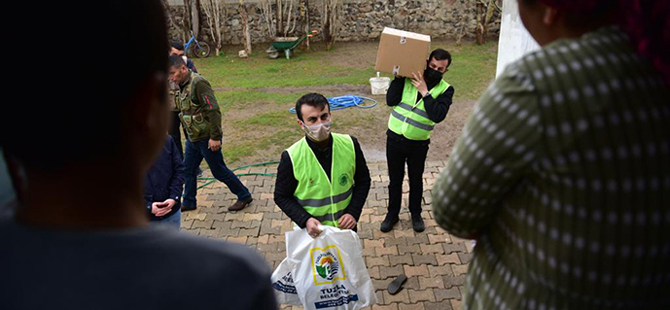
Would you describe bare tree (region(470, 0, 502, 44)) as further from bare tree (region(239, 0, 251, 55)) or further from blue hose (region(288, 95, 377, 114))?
bare tree (region(239, 0, 251, 55))

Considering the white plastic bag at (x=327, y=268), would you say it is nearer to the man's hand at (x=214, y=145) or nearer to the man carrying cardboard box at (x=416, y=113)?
the man carrying cardboard box at (x=416, y=113)

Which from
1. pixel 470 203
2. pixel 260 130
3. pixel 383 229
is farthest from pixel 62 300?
pixel 260 130

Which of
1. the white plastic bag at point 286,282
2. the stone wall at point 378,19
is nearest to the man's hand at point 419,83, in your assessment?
the white plastic bag at point 286,282

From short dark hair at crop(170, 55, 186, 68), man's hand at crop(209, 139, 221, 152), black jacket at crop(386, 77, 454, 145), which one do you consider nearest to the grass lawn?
man's hand at crop(209, 139, 221, 152)

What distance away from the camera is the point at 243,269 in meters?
0.87

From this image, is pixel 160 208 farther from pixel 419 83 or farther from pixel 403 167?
pixel 419 83

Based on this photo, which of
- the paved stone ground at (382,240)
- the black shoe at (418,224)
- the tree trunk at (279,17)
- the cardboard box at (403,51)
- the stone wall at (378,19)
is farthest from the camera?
the stone wall at (378,19)

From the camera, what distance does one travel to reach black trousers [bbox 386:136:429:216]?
461cm

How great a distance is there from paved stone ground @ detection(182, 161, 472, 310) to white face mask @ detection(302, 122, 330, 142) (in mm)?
1511

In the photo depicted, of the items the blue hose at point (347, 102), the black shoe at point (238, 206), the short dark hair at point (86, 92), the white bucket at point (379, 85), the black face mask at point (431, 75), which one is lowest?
the blue hose at point (347, 102)

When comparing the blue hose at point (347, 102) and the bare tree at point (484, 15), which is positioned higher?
the bare tree at point (484, 15)

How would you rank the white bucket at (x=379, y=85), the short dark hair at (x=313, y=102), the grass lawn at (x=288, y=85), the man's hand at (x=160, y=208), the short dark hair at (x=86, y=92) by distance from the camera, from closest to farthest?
the short dark hair at (x=86, y=92), the short dark hair at (x=313, y=102), the man's hand at (x=160, y=208), the grass lawn at (x=288, y=85), the white bucket at (x=379, y=85)

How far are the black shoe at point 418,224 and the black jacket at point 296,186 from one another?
1655 millimetres

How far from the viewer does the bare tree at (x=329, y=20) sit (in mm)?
16391
